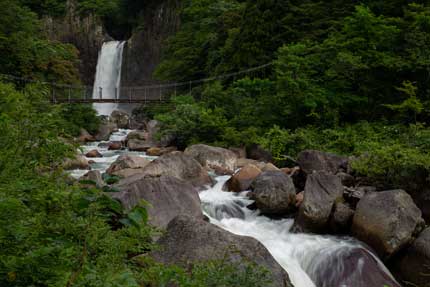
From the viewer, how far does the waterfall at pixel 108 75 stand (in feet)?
118

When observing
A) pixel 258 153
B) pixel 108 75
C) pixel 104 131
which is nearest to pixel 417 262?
pixel 258 153

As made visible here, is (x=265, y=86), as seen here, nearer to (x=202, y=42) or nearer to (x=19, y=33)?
(x=202, y=42)

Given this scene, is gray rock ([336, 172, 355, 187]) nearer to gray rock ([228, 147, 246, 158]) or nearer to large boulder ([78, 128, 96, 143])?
gray rock ([228, 147, 246, 158])

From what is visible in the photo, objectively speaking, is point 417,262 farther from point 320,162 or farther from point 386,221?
point 320,162

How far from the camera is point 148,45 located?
37.3 meters

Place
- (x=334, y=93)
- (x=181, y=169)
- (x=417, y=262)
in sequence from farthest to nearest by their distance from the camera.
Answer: (x=334, y=93), (x=181, y=169), (x=417, y=262)

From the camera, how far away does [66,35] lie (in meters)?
40.5

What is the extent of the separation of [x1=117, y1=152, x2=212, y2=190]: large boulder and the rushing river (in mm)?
1299

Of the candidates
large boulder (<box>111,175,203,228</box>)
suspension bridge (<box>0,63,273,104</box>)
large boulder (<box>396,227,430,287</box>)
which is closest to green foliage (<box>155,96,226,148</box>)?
suspension bridge (<box>0,63,273,104</box>)

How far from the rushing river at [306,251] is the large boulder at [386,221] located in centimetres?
23

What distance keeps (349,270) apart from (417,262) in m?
1.13

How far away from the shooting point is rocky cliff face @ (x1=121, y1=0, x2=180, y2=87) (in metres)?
36.5

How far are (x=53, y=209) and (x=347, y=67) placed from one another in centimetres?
1350

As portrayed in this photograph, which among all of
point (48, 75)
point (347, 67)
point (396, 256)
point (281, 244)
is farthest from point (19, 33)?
point (396, 256)
